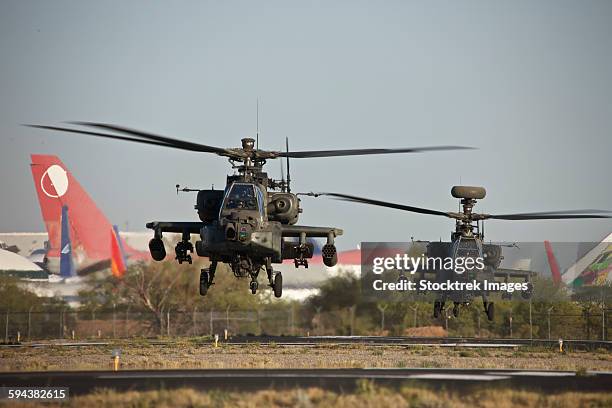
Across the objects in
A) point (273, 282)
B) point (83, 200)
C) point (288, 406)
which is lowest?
point (288, 406)

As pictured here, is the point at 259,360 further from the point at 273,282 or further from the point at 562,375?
the point at 562,375

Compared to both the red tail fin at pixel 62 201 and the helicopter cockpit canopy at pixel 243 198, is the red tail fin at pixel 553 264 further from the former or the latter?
the red tail fin at pixel 62 201

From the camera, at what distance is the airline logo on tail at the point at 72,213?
83.9 m

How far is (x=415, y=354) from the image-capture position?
137ft

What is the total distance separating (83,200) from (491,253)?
53.4 m

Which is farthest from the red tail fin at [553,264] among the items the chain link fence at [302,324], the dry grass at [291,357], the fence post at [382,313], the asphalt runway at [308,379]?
the asphalt runway at [308,379]

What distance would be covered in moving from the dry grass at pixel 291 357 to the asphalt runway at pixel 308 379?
2.55 metres

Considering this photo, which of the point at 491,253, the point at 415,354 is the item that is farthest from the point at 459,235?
the point at 415,354

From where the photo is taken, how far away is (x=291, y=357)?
39.5 m

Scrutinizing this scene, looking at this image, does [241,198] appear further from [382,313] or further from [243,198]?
[382,313]

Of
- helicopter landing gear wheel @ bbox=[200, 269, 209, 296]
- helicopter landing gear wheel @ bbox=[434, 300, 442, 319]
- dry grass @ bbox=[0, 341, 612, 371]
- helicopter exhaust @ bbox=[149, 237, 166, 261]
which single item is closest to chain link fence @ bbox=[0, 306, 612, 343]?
helicopter landing gear wheel @ bbox=[434, 300, 442, 319]

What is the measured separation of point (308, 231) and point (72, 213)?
54.9 meters

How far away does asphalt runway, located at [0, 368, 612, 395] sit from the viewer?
25.2 metres

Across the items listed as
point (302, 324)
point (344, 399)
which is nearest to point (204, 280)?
point (344, 399)
